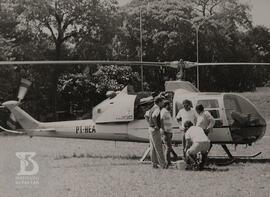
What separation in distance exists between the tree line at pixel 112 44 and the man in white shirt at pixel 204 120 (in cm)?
2071

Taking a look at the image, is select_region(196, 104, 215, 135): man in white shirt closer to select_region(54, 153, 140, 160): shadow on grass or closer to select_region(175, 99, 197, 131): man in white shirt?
select_region(175, 99, 197, 131): man in white shirt

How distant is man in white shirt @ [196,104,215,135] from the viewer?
39.5ft

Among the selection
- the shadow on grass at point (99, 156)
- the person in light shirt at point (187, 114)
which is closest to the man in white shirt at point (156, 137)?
the person in light shirt at point (187, 114)

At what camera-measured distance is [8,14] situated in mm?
35000

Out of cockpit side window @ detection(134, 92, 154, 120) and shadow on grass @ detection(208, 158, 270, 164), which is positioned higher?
cockpit side window @ detection(134, 92, 154, 120)

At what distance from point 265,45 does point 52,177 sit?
123 feet

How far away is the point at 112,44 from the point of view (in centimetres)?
4353

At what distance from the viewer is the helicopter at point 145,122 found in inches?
504

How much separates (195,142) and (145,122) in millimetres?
2746

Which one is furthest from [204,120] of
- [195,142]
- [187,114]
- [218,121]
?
[218,121]

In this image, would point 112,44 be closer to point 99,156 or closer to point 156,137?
point 99,156

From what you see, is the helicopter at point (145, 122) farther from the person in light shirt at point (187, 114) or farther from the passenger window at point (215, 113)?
the person in light shirt at point (187, 114)

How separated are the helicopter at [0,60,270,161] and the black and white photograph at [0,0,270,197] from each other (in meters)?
0.03

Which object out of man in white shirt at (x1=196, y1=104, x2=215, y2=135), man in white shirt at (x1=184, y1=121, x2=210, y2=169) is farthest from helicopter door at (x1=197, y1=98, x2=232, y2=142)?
man in white shirt at (x1=184, y1=121, x2=210, y2=169)
